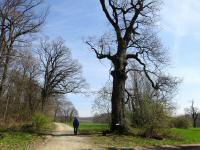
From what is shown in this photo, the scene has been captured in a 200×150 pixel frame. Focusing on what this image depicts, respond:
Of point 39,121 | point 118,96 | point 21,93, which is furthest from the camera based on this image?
point 21,93

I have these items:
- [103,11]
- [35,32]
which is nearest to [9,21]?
[35,32]

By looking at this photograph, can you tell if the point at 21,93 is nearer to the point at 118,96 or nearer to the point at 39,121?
the point at 39,121

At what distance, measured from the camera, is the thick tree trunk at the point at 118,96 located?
31422mm

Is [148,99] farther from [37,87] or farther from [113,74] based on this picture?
[37,87]

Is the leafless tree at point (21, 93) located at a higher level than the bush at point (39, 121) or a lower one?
higher

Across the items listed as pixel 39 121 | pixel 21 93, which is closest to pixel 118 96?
pixel 39 121

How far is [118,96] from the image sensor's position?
3198 centimetres

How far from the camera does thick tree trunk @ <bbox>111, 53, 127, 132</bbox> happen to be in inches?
1237

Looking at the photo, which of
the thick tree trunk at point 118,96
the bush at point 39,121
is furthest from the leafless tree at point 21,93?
the thick tree trunk at point 118,96

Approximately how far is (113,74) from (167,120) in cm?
607

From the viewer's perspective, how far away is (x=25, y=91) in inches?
2360

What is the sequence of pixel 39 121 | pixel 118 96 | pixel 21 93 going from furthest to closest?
1. pixel 21 93
2. pixel 39 121
3. pixel 118 96

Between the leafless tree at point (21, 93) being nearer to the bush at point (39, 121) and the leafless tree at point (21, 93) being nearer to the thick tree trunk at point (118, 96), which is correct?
the bush at point (39, 121)

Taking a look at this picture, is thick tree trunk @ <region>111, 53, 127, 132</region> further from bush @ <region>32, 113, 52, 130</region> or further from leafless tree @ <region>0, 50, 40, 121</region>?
leafless tree @ <region>0, 50, 40, 121</region>
